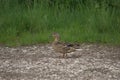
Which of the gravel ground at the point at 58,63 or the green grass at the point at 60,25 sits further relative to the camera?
the green grass at the point at 60,25

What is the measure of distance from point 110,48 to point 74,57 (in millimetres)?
1375

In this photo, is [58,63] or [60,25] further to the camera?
[60,25]

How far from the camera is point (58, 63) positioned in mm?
10102

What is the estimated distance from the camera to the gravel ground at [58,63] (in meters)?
9.16

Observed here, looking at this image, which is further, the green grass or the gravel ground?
the green grass

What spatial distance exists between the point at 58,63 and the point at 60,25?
10.7ft

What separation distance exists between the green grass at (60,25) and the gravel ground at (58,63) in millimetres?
573

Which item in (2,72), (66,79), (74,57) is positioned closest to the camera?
(66,79)

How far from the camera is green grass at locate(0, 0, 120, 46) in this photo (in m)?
12.4

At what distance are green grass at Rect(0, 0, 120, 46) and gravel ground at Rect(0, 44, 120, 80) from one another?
573mm

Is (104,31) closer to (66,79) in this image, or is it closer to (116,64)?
(116,64)

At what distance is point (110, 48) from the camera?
1162 cm

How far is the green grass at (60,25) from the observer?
12.4 metres

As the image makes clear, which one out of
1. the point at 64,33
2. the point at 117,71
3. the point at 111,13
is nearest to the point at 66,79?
the point at 117,71
